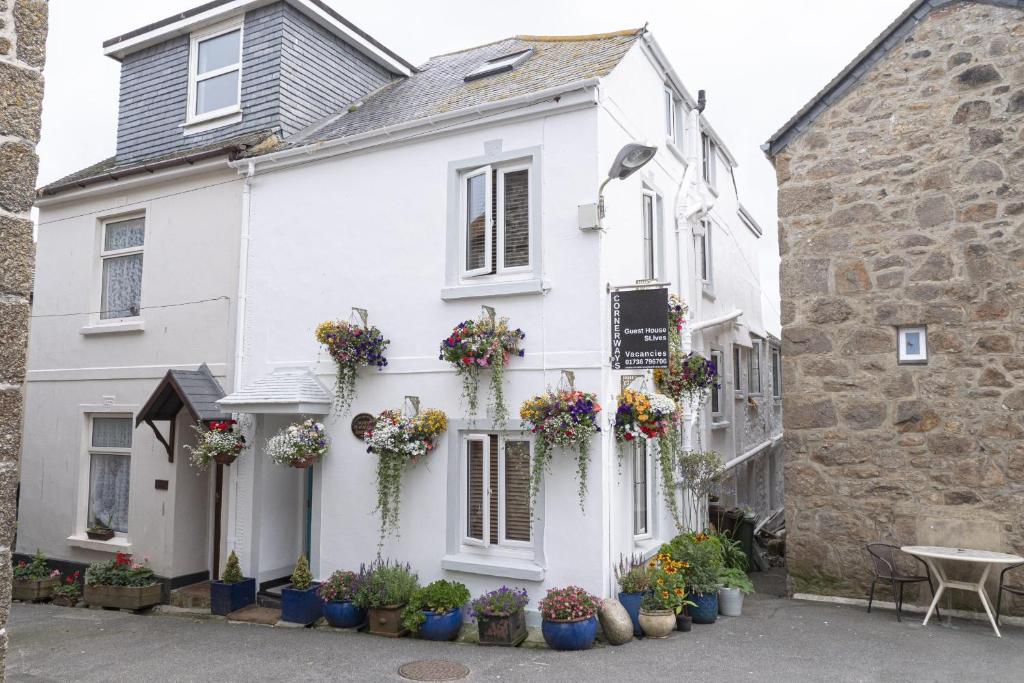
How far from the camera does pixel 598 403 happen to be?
8.26m

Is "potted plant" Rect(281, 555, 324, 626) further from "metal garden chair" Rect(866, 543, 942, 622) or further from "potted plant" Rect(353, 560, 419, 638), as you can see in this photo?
"metal garden chair" Rect(866, 543, 942, 622)

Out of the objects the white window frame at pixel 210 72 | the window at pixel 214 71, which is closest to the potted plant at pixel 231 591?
the white window frame at pixel 210 72

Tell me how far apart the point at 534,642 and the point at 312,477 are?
405 cm

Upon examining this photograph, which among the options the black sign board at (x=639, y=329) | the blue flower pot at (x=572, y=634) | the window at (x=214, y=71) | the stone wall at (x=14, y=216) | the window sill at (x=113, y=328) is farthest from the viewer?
the window at (x=214, y=71)

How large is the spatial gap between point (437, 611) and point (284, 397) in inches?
124

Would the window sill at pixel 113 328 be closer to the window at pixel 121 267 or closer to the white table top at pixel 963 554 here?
the window at pixel 121 267

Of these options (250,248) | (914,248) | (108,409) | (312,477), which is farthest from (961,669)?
(108,409)

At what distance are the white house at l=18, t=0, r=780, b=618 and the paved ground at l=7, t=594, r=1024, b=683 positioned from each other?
38.9 inches

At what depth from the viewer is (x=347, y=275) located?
10.0m

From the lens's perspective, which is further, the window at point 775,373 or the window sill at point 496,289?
the window at point 775,373

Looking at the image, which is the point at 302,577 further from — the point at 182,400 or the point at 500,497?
the point at 182,400

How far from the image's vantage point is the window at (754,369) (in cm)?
1611

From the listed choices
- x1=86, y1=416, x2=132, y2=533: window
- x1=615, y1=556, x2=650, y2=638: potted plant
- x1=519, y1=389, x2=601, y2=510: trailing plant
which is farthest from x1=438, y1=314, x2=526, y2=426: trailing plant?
x1=86, y1=416, x2=132, y2=533: window

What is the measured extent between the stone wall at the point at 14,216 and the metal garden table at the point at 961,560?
27.1ft
